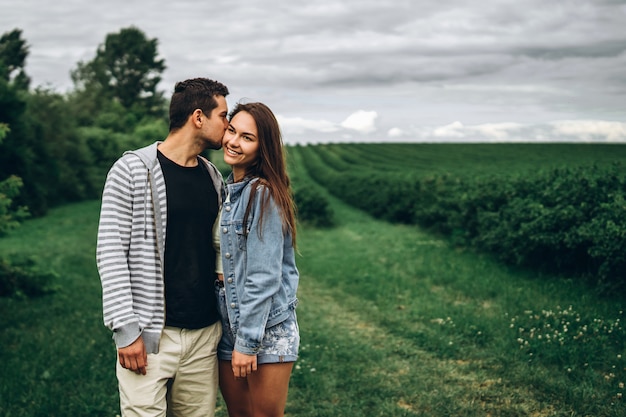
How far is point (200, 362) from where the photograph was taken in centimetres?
317

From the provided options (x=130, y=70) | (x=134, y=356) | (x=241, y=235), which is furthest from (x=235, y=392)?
(x=130, y=70)

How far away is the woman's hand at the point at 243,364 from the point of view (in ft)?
9.53

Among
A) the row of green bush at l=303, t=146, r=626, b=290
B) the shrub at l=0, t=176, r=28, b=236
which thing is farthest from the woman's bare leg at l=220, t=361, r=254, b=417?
the row of green bush at l=303, t=146, r=626, b=290

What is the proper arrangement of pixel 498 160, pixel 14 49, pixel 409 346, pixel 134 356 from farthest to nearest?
pixel 14 49
pixel 498 160
pixel 409 346
pixel 134 356

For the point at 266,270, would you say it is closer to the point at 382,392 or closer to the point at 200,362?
the point at 200,362

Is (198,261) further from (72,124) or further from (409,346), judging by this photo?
(72,124)

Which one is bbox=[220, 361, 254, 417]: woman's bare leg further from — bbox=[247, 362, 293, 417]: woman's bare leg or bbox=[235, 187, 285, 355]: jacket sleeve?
bbox=[235, 187, 285, 355]: jacket sleeve

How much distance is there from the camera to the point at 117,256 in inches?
113

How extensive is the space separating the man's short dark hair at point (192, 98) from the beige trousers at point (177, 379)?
1.11 meters

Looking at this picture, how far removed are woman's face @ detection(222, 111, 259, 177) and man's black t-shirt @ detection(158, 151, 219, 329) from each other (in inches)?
12.2

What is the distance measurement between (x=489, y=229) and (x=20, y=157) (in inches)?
432

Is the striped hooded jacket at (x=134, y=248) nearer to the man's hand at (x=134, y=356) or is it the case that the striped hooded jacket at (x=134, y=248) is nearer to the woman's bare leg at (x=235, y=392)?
the man's hand at (x=134, y=356)

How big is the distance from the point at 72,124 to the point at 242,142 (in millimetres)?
30752

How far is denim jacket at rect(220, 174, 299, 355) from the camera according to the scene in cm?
288
